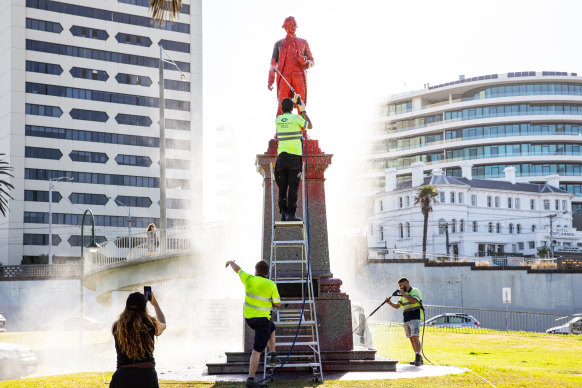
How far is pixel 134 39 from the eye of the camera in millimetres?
90188

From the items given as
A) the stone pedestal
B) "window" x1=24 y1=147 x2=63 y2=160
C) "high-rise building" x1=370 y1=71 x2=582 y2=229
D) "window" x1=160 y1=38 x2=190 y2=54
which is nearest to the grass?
the stone pedestal

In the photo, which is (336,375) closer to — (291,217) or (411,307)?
(291,217)

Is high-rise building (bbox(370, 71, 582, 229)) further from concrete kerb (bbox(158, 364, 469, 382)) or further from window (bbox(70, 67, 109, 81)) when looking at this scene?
concrete kerb (bbox(158, 364, 469, 382))

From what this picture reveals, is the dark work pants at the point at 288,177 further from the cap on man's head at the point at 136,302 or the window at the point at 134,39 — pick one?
the window at the point at 134,39

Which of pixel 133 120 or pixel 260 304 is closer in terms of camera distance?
pixel 260 304

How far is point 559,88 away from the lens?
105 metres

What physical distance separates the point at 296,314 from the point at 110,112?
80.5 meters

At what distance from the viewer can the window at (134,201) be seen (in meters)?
87.2

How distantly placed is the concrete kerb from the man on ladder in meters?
2.71

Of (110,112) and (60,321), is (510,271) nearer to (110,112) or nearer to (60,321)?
(60,321)

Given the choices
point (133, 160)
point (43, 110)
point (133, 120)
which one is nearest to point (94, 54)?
point (133, 120)

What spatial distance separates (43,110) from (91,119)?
586 centimetres

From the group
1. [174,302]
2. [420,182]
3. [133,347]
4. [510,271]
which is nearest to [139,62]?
[420,182]

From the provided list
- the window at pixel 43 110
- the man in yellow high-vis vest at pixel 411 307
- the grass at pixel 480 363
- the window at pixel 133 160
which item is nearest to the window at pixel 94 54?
the window at pixel 43 110
